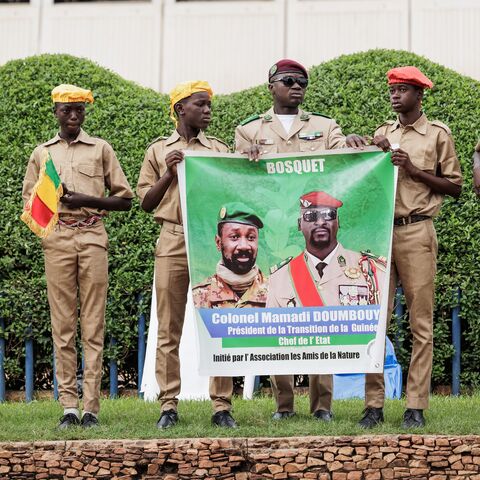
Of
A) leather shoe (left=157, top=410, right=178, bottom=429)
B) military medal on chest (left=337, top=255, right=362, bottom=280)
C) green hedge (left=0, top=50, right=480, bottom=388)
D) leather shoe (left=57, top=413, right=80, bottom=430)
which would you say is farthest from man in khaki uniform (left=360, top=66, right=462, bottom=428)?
green hedge (left=0, top=50, right=480, bottom=388)

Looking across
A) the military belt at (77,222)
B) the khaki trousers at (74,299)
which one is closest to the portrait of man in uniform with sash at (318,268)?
the khaki trousers at (74,299)

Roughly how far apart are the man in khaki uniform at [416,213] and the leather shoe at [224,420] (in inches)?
35.7

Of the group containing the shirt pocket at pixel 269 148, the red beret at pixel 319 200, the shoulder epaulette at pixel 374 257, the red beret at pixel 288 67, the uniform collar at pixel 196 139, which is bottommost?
the shoulder epaulette at pixel 374 257

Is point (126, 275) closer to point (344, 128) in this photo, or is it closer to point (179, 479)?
point (344, 128)

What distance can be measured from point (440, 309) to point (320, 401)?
294 centimetres

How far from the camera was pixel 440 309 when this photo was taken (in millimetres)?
12000

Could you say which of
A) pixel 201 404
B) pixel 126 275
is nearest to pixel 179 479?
pixel 201 404

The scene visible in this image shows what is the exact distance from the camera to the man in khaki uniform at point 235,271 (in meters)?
9.17

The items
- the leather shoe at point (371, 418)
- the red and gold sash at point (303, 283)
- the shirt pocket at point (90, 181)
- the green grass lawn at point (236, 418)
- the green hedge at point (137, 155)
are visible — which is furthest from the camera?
the green hedge at point (137, 155)

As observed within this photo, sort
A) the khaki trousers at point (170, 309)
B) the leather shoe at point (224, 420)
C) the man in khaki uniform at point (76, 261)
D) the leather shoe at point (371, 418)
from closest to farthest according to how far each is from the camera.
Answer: the leather shoe at point (371, 418) < the leather shoe at point (224, 420) < the khaki trousers at point (170, 309) < the man in khaki uniform at point (76, 261)

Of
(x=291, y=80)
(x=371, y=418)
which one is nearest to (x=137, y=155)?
(x=291, y=80)

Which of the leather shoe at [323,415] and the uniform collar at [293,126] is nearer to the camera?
the leather shoe at [323,415]

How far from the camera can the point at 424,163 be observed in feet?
29.6

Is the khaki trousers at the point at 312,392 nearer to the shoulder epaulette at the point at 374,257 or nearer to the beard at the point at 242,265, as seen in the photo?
the beard at the point at 242,265
